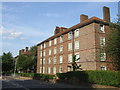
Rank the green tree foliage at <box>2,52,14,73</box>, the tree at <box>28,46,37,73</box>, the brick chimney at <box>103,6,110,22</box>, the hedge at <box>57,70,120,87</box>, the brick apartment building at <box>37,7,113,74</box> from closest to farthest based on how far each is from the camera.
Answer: the hedge at <box>57,70,120,87</box> < the brick apartment building at <box>37,7,113,74</box> < the brick chimney at <box>103,6,110,22</box> < the tree at <box>28,46,37,73</box> < the green tree foliage at <box>2,52,14,73</box>

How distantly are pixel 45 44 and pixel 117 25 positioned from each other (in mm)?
34078

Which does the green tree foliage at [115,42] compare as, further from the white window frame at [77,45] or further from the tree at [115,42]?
the white window frame at [77,45]

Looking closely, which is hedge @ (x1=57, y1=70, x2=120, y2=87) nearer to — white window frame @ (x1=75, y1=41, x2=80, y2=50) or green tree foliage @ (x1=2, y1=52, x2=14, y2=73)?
white window frame @ (x1=75, y1=41, x2=80, y2=50)

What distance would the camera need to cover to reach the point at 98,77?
21.7 m

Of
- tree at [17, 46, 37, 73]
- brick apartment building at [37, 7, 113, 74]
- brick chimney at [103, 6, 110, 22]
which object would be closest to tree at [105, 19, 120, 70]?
brick apartment building at [37, 7, 113, 74]

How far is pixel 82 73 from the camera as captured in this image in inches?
978

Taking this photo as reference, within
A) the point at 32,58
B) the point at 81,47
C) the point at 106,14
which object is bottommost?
the point at 32,58

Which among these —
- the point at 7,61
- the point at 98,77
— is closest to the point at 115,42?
the point at 98,77

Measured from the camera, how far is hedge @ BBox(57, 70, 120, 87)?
19078mm

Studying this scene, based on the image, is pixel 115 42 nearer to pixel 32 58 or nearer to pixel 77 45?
pixel 77 45

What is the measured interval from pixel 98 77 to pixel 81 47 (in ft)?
39.6

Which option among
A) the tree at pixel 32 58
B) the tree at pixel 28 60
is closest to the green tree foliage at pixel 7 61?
the tree at pixel 28 60

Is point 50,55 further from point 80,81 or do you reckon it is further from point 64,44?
point 80,81

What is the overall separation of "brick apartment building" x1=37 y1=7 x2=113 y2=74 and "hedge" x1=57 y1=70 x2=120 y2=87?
108 inches
